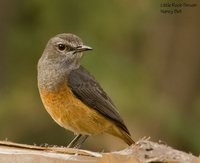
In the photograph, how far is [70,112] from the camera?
7398 millimetres

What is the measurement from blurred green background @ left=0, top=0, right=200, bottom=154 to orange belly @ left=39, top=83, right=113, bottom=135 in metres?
3.78

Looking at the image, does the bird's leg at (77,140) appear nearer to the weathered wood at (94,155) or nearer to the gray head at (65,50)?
the gray head at (65,50)

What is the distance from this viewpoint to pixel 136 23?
1323cm

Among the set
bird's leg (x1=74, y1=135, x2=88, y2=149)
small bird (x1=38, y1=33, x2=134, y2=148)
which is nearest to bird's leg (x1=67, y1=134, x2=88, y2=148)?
bird's leg (x1=74, y1=135, x2=88, y2=149)

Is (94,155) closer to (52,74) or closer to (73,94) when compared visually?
(73,94)

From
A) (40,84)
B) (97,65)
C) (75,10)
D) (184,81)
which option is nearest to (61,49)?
(40,84)

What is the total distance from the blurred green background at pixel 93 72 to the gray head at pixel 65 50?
3.81 metres

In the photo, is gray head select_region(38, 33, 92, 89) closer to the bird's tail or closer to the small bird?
the small bird

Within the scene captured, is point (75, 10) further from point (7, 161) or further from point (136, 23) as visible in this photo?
point (7, 161)

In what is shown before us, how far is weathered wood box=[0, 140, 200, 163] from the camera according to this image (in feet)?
13.4

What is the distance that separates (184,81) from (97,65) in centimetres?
413

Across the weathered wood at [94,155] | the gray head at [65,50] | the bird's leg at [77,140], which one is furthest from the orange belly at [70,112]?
the weathered wood at [94,155]

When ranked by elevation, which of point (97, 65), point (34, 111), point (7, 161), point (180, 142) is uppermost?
point (7, 161)

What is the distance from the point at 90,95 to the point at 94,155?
12.0 feet
